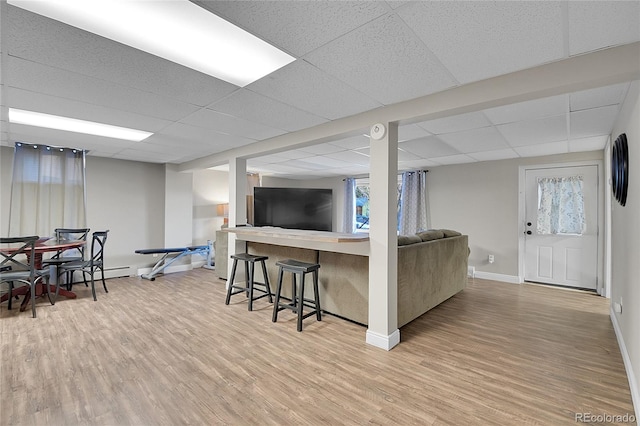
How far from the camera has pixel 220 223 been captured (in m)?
7.11

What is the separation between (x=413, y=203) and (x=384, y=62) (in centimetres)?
487

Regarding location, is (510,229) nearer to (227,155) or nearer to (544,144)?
(544,144)

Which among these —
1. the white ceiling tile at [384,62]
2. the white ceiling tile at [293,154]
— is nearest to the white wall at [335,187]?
the white ceiling tile at [293,154]

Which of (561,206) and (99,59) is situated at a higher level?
(99,59)

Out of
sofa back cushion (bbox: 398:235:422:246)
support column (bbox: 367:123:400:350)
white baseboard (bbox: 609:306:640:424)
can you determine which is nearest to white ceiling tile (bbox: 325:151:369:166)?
sofa back cushion (bbox: 398:235:422:246)

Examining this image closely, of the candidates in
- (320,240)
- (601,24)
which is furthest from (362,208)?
(601,24)

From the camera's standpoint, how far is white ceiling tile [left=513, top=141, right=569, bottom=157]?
4188 mm

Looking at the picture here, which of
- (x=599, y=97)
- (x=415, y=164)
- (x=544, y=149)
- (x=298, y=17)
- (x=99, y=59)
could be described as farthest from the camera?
(x=415, y=164)

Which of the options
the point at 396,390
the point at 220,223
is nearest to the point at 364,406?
the point at 396,390

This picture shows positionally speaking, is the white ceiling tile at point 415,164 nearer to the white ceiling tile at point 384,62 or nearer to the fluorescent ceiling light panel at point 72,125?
the white ceiling tile at point 384,62

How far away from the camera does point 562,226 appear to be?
15.9 feet

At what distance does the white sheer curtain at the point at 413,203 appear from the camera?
630 cm

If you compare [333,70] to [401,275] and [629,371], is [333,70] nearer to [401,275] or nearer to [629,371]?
[401,275]

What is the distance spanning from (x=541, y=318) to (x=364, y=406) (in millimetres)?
2767
